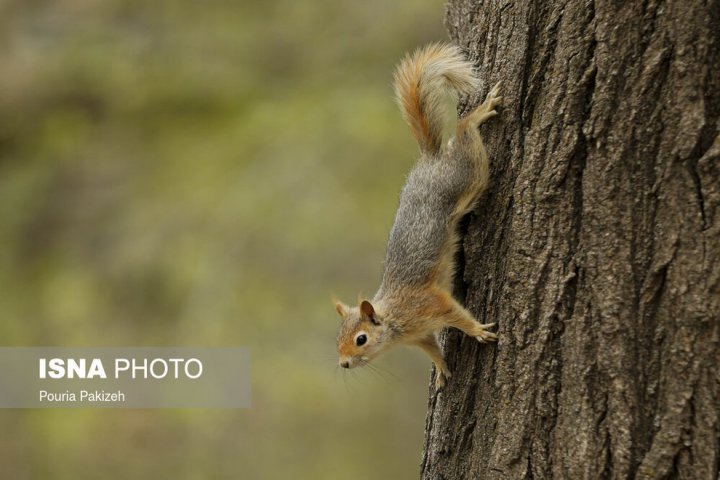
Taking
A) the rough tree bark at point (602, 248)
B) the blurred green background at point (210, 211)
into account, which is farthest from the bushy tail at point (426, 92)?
the blurred green background at point (210, 211)

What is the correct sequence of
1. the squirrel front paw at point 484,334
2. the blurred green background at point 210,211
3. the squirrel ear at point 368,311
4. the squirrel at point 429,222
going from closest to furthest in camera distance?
1. the squirrel front paw at point 484,334
2. the squirrel at point 429,222
3. the squirrel ear at point 368,311
4. the blurred green background at point 210,211

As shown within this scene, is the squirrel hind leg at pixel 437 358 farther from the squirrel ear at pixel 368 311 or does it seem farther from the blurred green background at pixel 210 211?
the blurred green background at pixel 210 211

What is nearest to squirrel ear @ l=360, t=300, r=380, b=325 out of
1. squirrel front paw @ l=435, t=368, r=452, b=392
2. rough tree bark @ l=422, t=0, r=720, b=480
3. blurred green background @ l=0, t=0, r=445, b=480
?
squirrel front paw @ l=435, t=368, r=452, b=392

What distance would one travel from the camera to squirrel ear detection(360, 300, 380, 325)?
2.50 m

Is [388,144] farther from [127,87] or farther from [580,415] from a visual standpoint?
[580,415]

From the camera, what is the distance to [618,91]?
1813mm

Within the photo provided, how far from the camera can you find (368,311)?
8.30 ft

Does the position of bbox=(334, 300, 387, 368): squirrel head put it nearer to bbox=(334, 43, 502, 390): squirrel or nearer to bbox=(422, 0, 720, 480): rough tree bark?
bbox=(334, 43, 502, 390): squirrel

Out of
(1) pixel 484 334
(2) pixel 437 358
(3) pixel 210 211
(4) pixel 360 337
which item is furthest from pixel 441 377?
(3) pixel 210 211

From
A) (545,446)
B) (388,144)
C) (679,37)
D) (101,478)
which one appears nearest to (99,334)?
(101,478)

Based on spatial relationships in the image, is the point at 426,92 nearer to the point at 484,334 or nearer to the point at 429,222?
the point at 429,222

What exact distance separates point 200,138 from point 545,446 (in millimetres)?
4740

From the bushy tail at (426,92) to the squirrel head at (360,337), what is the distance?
51cm

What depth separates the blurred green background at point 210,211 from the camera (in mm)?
4766
